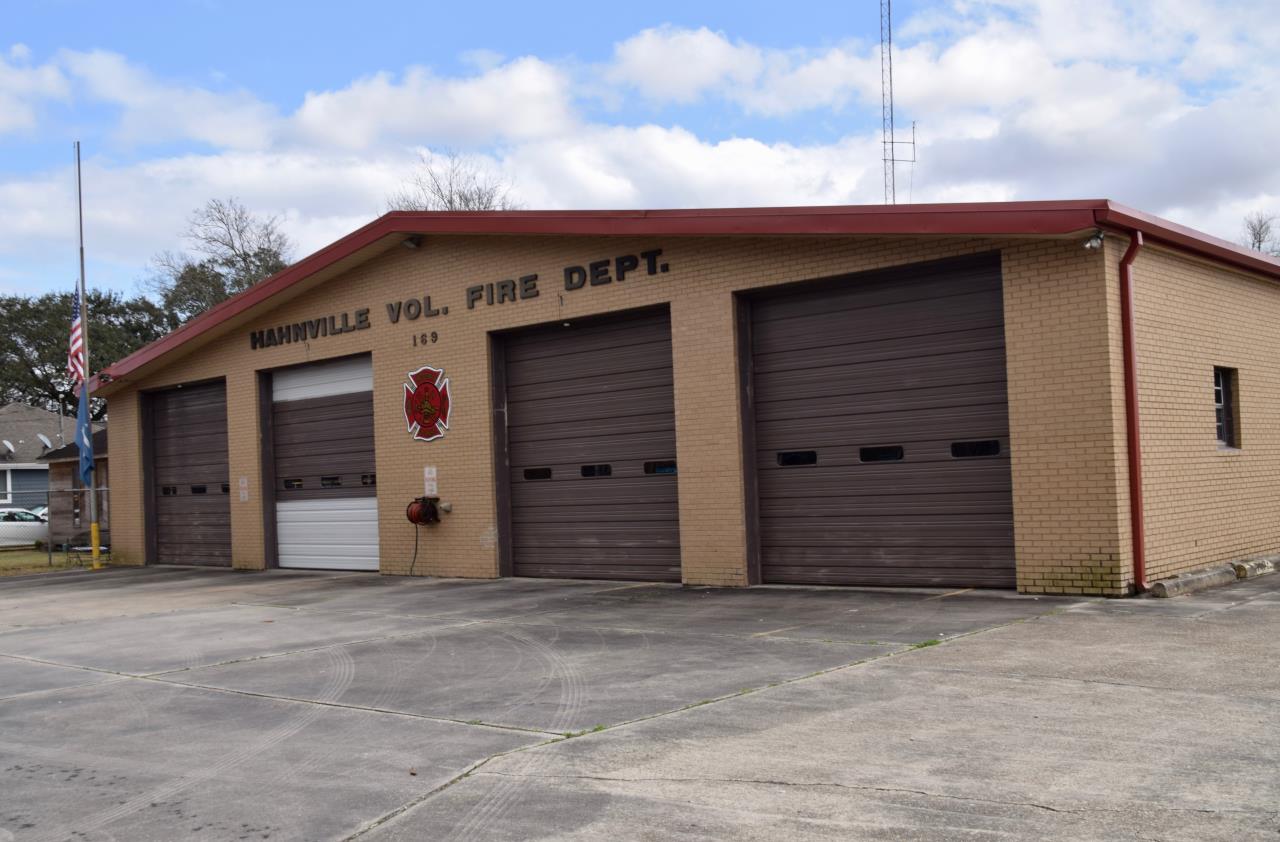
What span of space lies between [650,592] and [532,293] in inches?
190

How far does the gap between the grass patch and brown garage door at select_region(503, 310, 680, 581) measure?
13.0 m

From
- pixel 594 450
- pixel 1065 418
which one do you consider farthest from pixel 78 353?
pixel 1065 418

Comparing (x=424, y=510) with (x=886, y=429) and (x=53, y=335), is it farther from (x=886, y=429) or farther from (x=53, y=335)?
(x=53, y=335)

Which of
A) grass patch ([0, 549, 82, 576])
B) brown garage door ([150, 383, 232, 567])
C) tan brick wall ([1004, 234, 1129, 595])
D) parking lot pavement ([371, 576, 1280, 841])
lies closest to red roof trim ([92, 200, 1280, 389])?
tan brick wall ([1004, 234, 1129, 595])

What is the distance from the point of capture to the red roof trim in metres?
11.0

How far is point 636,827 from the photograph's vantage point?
4738 millimetres

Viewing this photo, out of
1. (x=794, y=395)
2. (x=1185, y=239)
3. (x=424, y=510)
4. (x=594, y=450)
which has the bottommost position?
(x=424, y=510)

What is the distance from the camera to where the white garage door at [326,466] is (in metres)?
19.5

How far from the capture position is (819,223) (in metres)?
12.6

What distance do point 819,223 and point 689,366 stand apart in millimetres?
2780

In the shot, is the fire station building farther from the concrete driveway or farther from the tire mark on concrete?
the tire mark on concrete

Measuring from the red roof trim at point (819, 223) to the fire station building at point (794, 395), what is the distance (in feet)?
0.11

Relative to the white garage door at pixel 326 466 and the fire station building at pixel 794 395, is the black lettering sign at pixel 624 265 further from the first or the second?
the white garage door at pixel 326 466

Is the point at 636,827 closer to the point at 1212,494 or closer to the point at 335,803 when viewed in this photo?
the point at 335,803
